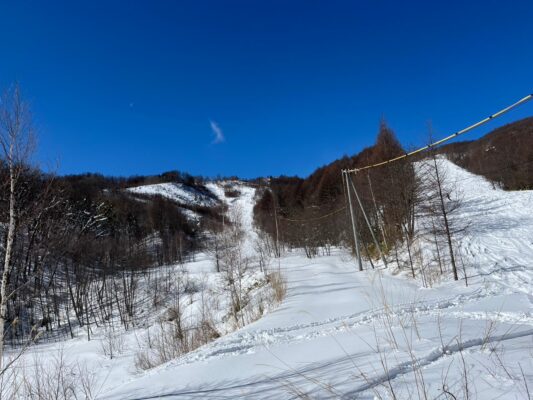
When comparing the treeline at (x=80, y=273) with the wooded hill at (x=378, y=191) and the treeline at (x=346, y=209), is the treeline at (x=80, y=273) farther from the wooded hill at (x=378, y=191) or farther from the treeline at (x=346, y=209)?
the wooded hill at (x=378, y=191)

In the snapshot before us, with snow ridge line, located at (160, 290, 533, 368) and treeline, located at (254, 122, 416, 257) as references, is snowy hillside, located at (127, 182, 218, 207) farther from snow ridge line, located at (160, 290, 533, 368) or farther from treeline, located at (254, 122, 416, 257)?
snow ridge line, located at (160, 290, 533, 368)

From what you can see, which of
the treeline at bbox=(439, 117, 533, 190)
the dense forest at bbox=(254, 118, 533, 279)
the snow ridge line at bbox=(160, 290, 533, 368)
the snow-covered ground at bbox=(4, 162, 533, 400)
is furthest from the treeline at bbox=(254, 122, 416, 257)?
the snow ridge line at bbox=(160, 290, 533, 368)

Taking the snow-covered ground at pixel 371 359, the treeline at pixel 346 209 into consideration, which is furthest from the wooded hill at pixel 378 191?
the snow-covered ground at pixel 371 359

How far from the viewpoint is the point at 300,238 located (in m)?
38.2

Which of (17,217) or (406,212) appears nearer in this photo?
(17,217)

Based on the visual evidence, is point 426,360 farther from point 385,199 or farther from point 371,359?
point 385,199

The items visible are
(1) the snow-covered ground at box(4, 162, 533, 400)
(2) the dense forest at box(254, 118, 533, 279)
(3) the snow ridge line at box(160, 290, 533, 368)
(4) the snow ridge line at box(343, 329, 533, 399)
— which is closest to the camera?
(1) the snow-covered ground at box(4, 162, 533, 400)

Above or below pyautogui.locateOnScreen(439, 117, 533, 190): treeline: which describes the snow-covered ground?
below

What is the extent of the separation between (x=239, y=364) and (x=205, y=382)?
63 centimetres

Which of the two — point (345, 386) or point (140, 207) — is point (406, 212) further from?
point (140, 207)

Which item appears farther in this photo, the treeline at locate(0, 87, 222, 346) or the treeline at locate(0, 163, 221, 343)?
the treeline at locate(0, 163, 221, 343)

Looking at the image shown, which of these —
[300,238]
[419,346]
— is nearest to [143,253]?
[300,238]

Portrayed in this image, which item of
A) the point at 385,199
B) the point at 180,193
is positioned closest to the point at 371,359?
the point at 385,199

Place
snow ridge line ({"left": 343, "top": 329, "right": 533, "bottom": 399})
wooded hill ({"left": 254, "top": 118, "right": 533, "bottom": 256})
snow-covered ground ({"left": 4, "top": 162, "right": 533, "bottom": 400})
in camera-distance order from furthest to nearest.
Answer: wooded hill ({"left": 254, "top": 118, "right": 533, "bottom": 256})
snow ridge line ({"left": 343, "top": 329, "right": 533, "bottom": 399})
snow-covered ground ({"left": 4, "top": 162, "right": 533, "bottom": 400})
